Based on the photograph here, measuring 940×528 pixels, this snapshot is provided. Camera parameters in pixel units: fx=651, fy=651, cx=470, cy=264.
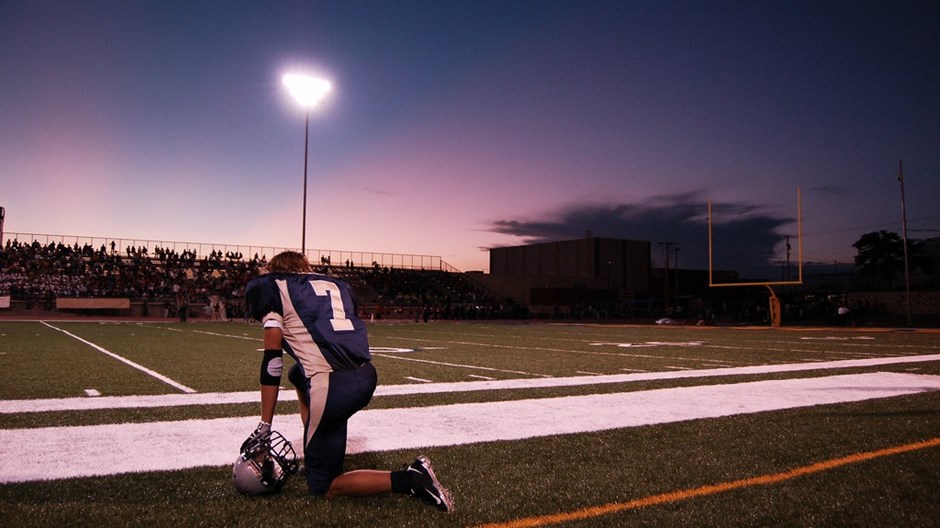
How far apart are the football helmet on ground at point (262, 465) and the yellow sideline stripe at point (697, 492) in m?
1.15

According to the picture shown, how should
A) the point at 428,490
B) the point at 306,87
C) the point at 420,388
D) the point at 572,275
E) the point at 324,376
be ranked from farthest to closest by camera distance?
the point at 572,275, the point at 306,87, the point at 420,388, the point at 324,376, the point at 428,490

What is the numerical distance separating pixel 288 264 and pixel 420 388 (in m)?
4.67

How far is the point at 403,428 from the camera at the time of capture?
17.6 ft

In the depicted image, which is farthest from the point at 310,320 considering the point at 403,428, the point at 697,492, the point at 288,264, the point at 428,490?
the point at 697,492

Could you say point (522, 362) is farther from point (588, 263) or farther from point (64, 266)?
point (588, 263)

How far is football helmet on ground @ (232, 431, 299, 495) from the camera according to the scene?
11.2 ft

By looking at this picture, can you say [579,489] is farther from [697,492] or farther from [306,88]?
[306,88]

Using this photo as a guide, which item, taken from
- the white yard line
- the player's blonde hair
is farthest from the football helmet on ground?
the white yard line

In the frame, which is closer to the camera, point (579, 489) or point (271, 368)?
point (271, 368)

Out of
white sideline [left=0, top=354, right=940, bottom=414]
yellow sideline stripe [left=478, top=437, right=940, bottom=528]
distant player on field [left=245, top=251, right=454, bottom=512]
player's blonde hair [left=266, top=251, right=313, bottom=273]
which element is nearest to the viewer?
yellow sideline stripe [left=478, top=437, right=940, bottom=528]

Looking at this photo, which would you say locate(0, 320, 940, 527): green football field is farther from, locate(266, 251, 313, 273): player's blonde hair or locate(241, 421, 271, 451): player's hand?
locate(266, 251, 313, 273): player's blonde hair

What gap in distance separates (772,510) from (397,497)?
200 centimetres

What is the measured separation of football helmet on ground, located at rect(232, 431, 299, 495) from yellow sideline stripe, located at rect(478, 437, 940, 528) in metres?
1.15

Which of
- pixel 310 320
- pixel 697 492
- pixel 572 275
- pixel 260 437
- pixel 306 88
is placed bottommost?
pixel 697 492
